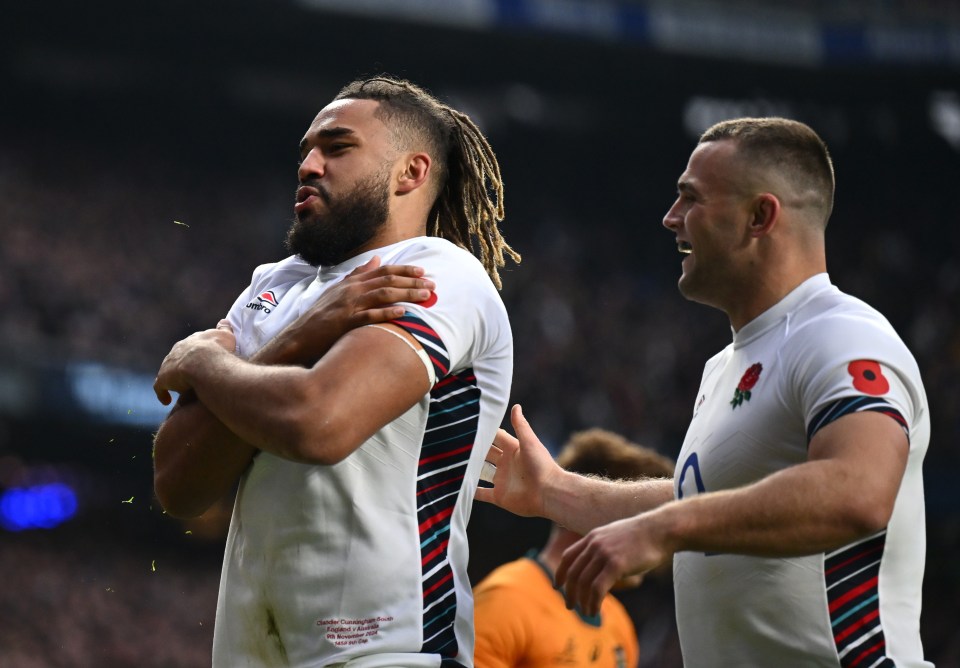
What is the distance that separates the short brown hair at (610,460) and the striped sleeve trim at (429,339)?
2.99 metres

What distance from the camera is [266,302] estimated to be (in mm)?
3363

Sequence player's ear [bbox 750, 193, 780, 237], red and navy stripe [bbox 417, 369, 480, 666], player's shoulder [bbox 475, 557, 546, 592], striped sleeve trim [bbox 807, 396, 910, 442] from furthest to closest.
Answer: player's shoulder [bbox 475, 557, 546, 592] → player's ear [bbox 750, 193, 780, 237] → red and navy stripe [bbox 417, 369, 480, 666] → striped sleeve trim [bbox 807, 396, 910, 442]

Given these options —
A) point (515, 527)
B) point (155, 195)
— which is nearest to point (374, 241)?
point (515, 527)

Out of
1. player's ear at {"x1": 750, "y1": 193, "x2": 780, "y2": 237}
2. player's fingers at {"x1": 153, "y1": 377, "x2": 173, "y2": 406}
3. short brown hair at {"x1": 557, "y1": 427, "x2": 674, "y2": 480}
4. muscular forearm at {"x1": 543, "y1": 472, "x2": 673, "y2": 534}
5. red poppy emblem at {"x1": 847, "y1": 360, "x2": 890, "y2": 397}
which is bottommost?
short brown hair at {"x1": 557, "y1": 427, "x2": 674, "y2": 480}

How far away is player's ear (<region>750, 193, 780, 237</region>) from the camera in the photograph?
3.30 metres

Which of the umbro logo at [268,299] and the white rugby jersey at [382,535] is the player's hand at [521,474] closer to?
the white rugby jersey at [382,535]

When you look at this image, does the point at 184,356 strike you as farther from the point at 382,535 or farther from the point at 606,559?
the point at 606,559

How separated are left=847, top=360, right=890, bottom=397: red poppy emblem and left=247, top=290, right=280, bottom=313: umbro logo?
5.14 feet

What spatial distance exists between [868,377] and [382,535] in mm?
1183

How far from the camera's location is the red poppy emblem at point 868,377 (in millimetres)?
2686

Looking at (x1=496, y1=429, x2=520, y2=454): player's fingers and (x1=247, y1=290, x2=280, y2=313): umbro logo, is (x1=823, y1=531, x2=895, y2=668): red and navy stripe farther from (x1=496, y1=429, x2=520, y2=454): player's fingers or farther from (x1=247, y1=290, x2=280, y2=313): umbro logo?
(x1=247, y1=290, x2=280, y2=313): umbro logo

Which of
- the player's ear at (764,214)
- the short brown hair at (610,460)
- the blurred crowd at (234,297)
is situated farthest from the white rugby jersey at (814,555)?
the blurred crowd at (234,297)

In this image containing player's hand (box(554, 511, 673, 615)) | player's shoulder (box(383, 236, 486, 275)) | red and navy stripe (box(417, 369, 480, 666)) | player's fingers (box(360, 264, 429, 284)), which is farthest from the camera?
player's shoulder (box(383, 236, 486, 275))

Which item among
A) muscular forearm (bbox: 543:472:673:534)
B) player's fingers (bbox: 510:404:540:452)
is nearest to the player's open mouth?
player's fingers (bbox: 510:404:540:452)
